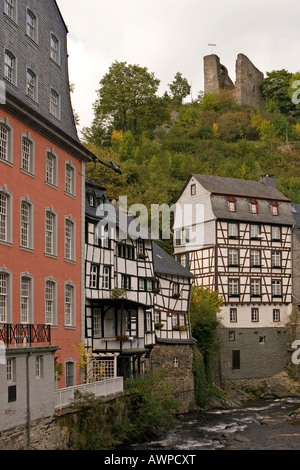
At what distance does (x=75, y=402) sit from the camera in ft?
79.6

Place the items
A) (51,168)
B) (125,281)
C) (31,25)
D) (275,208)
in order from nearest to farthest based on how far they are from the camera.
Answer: (31,25) → (51,168) → (125,281) → (275,208)

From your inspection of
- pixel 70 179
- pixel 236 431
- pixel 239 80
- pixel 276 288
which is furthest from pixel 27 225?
pixel 239 80

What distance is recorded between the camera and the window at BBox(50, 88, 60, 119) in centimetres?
2914

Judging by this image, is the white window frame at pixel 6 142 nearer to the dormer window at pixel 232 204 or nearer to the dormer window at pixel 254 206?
the dormer window at pixel 232 204

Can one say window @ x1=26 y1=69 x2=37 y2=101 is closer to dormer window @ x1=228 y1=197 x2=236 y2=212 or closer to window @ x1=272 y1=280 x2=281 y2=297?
dormer window @ x1=228 y1=197 x2=236 y2=212

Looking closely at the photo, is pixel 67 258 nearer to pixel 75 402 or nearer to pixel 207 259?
pixel 75 402

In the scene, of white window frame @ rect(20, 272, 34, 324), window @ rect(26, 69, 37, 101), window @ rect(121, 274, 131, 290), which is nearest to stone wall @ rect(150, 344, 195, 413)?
window @ rect(121, 274, 131, 290)

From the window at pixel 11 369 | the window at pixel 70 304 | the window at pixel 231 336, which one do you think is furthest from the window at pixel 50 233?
the window at pixel 231 336

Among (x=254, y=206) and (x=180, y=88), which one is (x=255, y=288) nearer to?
(x=254, y=206)

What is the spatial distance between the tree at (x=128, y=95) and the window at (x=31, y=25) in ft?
172

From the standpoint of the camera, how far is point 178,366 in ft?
132

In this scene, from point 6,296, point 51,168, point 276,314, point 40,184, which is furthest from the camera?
point 276,314

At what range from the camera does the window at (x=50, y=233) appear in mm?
27547

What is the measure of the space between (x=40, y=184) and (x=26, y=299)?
165 inches
